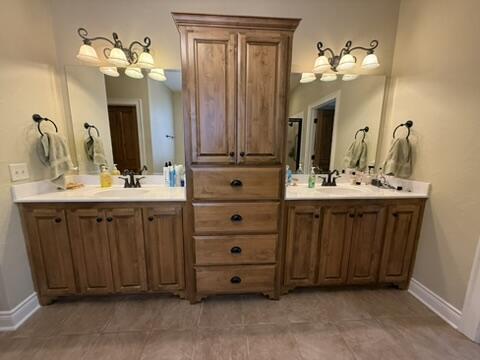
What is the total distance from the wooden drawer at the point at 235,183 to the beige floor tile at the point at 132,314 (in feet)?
3.42

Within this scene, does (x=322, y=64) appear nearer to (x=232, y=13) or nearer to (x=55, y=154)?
(x=232, y=13)

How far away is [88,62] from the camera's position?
2029 mm

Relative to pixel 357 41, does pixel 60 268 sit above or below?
below

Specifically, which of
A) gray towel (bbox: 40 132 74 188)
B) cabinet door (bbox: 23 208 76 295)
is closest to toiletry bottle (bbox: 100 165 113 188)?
gray towel (bbox: 40 132 74 188)

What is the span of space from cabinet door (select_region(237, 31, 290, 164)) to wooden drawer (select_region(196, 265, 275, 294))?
35.8 inches

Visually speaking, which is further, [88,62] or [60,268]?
[88,62]

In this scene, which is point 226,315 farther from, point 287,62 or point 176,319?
point 287,62

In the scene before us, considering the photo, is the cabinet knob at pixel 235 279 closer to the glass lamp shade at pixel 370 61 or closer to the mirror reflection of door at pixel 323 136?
the mirror reflection of door at pixel 323 136

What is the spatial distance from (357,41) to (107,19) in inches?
94.1

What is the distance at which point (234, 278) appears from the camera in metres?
1.84

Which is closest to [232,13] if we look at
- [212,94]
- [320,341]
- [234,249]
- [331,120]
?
[212,94]

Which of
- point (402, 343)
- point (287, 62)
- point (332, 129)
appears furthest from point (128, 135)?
point (402, 343)

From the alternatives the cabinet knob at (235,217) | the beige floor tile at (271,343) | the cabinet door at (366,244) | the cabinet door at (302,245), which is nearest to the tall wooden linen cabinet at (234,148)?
the cabinet knob at (235,217)

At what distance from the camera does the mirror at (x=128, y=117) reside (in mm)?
2088
